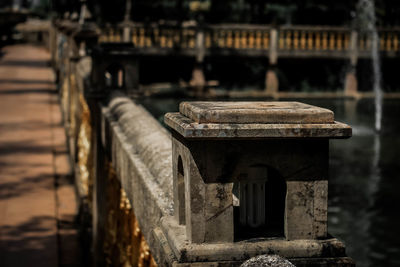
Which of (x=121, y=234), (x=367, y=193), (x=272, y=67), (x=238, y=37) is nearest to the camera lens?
(x=121, y=234)

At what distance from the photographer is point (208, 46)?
922 inches

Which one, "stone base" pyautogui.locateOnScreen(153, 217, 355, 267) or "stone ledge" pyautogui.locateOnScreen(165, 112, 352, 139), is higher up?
"stone ledge" pyautogui.locateOnScreen(165, 112, 352, 139)

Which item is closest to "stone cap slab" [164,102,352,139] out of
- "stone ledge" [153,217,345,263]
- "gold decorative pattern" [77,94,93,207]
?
"stone ledge" [153,217,345,263]

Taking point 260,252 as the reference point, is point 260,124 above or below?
above

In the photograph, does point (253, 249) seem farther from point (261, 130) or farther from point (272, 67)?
point (272, 67)

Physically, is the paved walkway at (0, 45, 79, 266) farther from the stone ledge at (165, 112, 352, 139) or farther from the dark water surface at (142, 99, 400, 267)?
the stone ledge at (165, 112, 352, 139)

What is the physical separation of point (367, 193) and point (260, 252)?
10538 millimetres

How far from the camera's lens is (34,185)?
375 inches

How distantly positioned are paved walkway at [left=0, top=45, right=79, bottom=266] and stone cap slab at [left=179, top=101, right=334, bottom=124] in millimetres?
4478

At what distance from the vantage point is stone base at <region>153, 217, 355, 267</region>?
90.4 inches

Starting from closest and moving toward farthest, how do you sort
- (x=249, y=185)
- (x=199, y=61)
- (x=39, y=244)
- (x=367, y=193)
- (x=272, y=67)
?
1. (x=249, y=185)
2. (x=39, y=244)
3. (x=367, y=193)
4. (x=199, y=61)
5. (x=272, y=67)

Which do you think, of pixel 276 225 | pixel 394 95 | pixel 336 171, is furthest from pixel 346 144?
pixel 276 225

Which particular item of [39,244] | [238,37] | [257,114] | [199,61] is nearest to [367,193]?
[39,244]

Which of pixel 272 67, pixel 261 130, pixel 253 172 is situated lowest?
pixel 272 67
